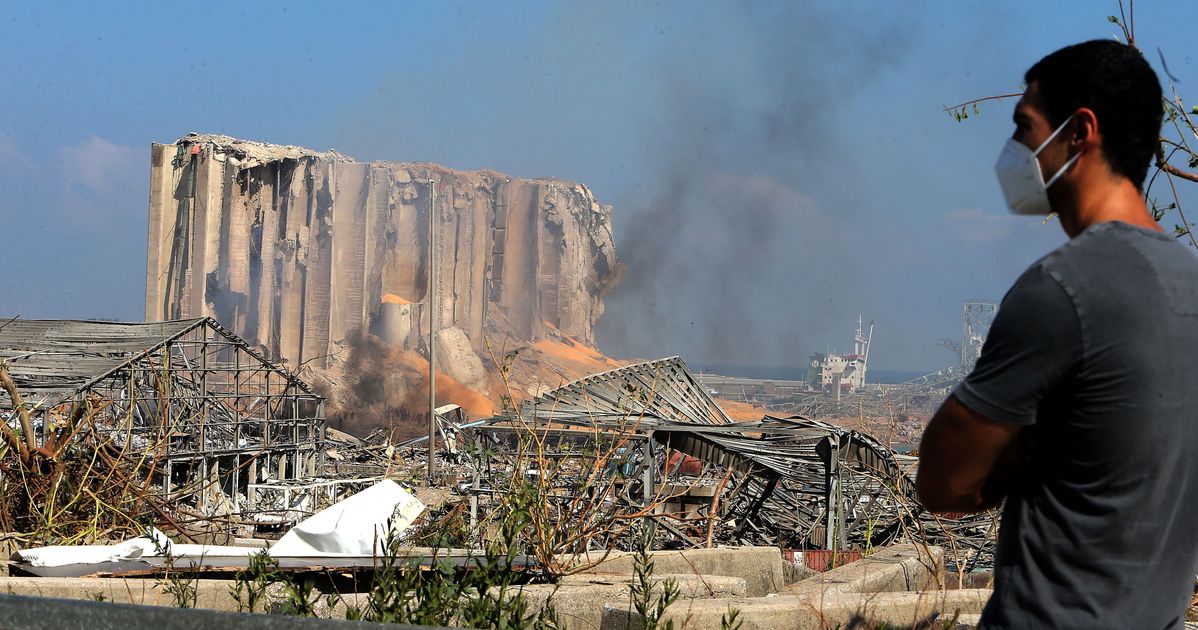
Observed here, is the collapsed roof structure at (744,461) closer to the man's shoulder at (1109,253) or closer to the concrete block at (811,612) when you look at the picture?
the concrete block at (811,612)

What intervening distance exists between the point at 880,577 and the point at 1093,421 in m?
4.17

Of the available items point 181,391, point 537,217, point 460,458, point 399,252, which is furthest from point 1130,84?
point 537,217

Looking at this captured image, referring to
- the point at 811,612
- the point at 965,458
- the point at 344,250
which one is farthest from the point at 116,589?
the point at 344,250

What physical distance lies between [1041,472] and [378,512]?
15.6ft

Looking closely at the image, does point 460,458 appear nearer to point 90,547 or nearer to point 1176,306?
point 90,547

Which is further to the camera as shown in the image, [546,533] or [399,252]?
[399,252]

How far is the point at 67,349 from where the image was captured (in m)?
23.7

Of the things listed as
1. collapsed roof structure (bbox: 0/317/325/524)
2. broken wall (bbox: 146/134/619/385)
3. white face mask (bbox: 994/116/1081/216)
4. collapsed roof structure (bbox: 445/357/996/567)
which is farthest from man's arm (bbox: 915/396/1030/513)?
broken wall (bbox: 146/134/619/385)

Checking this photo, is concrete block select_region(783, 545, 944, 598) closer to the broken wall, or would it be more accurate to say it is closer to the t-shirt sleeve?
the t-shirt sleeve

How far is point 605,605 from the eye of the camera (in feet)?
14.3

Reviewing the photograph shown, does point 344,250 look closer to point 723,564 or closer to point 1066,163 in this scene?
point 723,564

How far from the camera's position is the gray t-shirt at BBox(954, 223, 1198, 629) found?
1596mm

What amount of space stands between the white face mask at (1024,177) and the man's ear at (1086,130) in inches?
0.5

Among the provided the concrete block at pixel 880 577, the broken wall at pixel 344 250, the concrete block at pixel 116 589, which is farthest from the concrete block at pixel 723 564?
the broken wall at pixel 344 250
